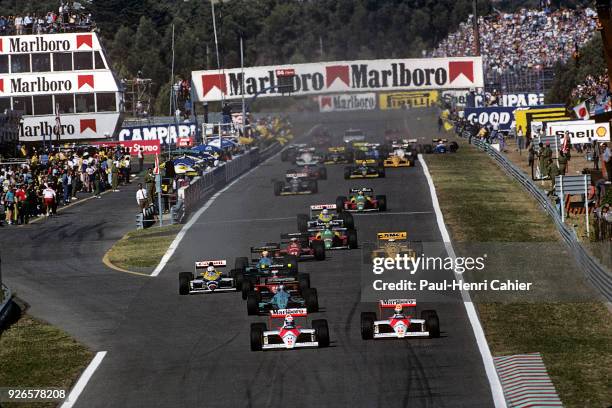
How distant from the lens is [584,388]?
18.4 metres

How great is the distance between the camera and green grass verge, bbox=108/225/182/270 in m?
33.8

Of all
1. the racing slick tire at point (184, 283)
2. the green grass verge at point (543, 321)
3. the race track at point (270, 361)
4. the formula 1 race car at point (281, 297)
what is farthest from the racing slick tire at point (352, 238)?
the formula 1 race car at point (281, 297)

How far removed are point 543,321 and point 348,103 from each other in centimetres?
11051

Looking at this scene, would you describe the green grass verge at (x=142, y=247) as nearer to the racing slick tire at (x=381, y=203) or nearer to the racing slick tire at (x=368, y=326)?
the racing slick tire at (x=381, y=203)

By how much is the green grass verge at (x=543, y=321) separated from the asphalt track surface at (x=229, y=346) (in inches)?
32.7

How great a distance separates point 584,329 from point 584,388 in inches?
185

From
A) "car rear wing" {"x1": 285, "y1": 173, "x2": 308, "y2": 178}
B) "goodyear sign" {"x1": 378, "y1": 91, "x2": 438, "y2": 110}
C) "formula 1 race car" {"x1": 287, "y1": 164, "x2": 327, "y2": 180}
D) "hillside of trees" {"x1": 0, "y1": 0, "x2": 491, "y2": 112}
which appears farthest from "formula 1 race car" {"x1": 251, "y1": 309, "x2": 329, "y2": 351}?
"goodyear sign" {"x1": 378, "y1": 91, "x2": 438, "y2": 110}

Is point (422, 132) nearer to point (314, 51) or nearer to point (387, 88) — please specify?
point (387, 88)

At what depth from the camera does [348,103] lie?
13362 cm

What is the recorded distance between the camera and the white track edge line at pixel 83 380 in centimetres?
1892

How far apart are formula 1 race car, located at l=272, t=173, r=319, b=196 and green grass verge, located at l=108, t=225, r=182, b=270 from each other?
7.76 meters

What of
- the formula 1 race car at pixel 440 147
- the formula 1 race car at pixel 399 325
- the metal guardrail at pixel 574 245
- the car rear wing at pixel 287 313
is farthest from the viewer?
the formula 1 race car at pixel 440 147

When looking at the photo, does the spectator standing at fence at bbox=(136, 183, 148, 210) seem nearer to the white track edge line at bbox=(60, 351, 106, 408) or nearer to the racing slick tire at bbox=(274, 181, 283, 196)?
the racing slick tire at bbox=(274, 181, 283, 196)

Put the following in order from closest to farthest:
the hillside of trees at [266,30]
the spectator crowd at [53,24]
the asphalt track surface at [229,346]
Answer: the asphalt track surface at [229,346], the spectator crowd at [53,24], the hillside of trees at [266,30]
